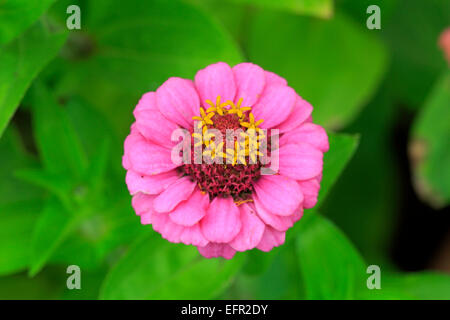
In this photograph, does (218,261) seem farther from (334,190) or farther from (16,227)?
(334,190)

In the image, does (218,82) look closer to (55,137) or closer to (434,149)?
(55,137)

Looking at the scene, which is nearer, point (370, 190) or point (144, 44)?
point (144, 44)

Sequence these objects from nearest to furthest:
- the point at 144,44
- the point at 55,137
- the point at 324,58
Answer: the point at 55,137, the point at 144,44, the point at 324,58

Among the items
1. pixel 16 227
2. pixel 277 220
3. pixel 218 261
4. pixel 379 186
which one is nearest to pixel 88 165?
pixel 16 227

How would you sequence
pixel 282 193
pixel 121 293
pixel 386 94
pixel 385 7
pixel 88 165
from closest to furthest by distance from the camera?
pixel 282 193 < pixel 121 293 < pixel 88 165 < pixel 385 7 < pixel 386 94

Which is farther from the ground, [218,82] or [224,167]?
[218,82]

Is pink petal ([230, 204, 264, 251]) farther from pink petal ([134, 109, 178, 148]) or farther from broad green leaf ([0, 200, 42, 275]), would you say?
broad green leaf ([0, 200, 42, 275])

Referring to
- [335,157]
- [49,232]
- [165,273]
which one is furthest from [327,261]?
[49,232]

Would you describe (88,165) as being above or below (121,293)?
above
